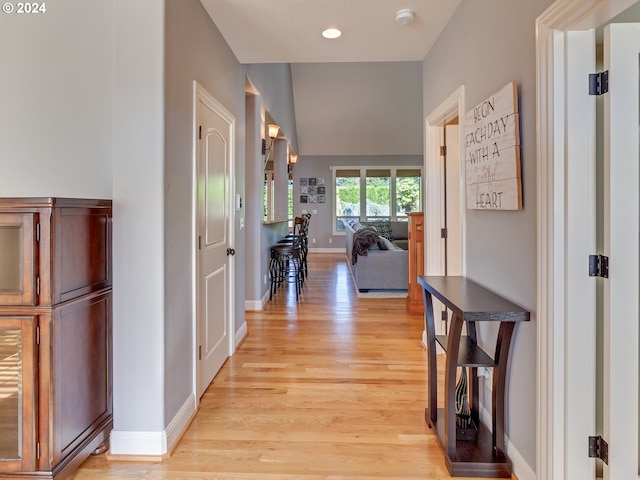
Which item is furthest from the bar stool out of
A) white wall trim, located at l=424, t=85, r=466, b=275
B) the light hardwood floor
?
white wall trim, located at l=424, t=85, r=466, b=275

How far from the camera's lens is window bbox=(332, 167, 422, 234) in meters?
11.2

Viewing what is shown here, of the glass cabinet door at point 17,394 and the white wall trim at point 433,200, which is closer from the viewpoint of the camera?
the glass cabinet door at point 17,394

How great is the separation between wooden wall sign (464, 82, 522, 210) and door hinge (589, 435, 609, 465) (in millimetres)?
955

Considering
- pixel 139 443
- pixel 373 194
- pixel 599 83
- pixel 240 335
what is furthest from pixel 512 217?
pixel 373 194

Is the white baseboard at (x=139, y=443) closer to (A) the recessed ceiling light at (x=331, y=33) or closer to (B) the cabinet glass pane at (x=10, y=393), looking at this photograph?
(B) the cabinet glass pane at (x=10, y=393)

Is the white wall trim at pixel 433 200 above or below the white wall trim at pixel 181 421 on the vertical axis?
above

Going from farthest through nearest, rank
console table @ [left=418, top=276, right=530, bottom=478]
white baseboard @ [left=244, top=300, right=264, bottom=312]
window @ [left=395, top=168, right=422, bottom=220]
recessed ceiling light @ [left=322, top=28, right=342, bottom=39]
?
1. window @ [left=395, top=168, right=422, bottom=220]
2. white baseboard @ [left=244, top=300, right=264, bottom=312]
3. recessed ceiling light @ [left=322, top=28, right=342, bottom=39]
4. console table @ [left=418, top=276, right=530, bottom=478]

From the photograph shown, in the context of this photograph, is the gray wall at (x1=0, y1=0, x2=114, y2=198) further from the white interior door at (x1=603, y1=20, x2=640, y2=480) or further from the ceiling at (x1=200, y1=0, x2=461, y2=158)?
the white interior door at (x1=603, y1=20, x2=640, y2=480)

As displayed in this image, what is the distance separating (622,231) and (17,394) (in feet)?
7.90

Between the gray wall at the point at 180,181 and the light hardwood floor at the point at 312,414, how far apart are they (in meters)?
0.29

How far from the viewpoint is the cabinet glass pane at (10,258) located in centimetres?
152

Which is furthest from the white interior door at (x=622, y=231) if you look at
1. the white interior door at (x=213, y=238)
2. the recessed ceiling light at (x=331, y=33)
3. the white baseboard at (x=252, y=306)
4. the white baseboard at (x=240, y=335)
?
the white baseboard at (x=252, y=306)

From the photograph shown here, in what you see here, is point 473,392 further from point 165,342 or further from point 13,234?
point 13,234

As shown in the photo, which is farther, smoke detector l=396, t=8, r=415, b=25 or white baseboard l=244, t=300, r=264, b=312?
white baseboard l=244, t=300, r=264, b=312
